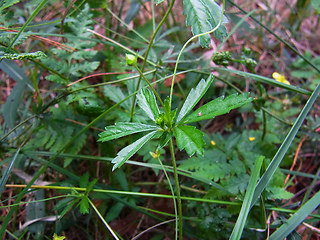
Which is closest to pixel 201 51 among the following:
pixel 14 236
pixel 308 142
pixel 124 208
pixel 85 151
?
pixel 308 142

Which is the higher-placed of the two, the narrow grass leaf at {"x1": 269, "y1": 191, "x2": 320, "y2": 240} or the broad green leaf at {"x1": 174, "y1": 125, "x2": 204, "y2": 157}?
the broad green leaf at {"x1": 174, "y1": 125, "x2": 204, "y2": 157}

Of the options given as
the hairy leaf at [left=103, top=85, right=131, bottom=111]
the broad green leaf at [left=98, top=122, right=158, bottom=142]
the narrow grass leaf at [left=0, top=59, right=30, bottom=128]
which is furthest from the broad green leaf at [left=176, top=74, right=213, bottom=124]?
the narrow grass leaf at [left=0, top=59, right=30, bottom=128]

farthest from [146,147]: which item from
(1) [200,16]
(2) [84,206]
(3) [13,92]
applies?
(3) [13,92]

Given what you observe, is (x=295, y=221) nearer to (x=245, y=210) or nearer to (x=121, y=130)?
(x=245, y=210)

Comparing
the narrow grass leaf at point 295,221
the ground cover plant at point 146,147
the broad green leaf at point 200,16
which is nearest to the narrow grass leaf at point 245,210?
the ground cover plant at point 146,147

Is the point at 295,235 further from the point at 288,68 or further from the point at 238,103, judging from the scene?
the point at 288,68

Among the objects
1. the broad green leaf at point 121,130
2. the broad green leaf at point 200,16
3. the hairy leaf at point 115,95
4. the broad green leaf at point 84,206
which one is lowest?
the broad green leaf at point 84,206

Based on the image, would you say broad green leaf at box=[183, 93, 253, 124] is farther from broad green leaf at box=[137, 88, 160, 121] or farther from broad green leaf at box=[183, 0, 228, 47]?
broad green leaf at box=[183, 0, 228, 47]

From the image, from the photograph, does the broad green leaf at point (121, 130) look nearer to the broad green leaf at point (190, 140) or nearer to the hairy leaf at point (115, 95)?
the broad green leaf at point (190, 140)
